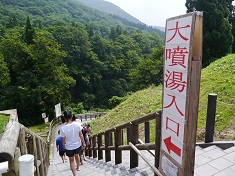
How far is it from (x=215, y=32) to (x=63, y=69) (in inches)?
847

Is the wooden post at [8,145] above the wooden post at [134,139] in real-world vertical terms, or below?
above

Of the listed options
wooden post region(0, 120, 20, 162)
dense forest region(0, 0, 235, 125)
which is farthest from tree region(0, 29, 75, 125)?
wooden post region(0, 120, 20, 162)

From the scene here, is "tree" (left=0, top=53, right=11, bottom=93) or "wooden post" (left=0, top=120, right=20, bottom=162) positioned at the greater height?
"wooden post" (left=0, top=120, right=20, bottom=162)

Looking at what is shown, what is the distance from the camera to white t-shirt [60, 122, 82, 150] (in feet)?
14.3

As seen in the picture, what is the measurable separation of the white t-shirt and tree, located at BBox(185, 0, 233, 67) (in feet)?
55.8

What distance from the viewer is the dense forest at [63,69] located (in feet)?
86.7

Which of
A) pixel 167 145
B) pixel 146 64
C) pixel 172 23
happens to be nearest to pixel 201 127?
pixel 167 145

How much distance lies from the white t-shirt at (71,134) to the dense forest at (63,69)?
23.0 m

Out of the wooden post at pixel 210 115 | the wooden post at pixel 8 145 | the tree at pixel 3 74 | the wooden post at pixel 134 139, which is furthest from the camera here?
the tree at pixel 3 74

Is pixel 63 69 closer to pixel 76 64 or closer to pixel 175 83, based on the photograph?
pixel 76 64

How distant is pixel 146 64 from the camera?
33.9 meters

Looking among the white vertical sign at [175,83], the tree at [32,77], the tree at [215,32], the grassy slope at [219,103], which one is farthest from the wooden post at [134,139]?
the tree at [32,77]

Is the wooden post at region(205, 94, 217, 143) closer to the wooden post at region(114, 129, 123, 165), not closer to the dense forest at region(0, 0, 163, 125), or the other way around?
the wooden post at region(114, 129, 123, 165)

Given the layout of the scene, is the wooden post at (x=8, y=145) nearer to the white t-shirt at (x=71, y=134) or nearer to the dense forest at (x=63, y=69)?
the white t-shirt at (x=71, y=134)
